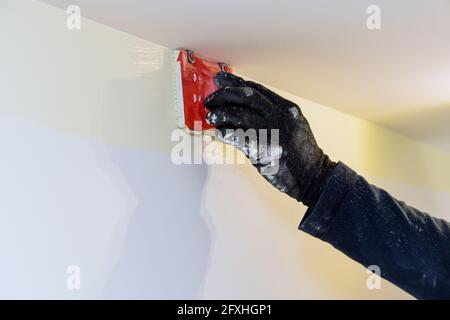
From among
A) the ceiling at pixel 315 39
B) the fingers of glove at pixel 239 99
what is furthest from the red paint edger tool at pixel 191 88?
the fingers of glove at pixel 239 99

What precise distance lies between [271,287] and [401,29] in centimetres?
66

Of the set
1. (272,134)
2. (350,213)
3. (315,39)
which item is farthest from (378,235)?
(315,39)

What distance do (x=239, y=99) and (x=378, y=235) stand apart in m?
0.36

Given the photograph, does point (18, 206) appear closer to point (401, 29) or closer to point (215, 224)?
point (215, 224)

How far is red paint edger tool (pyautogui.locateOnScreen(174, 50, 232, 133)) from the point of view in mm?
1051

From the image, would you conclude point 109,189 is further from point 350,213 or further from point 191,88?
point 350,213

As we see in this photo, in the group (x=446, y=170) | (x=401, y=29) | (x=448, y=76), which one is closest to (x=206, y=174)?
(x=401, y=29)

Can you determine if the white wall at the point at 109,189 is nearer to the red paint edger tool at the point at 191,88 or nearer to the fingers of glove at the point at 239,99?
the red paint edger tool at the point at 191,88

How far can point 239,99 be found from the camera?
870 mm

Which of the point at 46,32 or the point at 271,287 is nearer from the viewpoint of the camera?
the point at 46,32

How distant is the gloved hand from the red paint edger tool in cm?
16

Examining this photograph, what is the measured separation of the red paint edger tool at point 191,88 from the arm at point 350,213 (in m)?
0.16

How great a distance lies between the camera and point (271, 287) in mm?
1251

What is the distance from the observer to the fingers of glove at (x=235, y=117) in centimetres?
87
